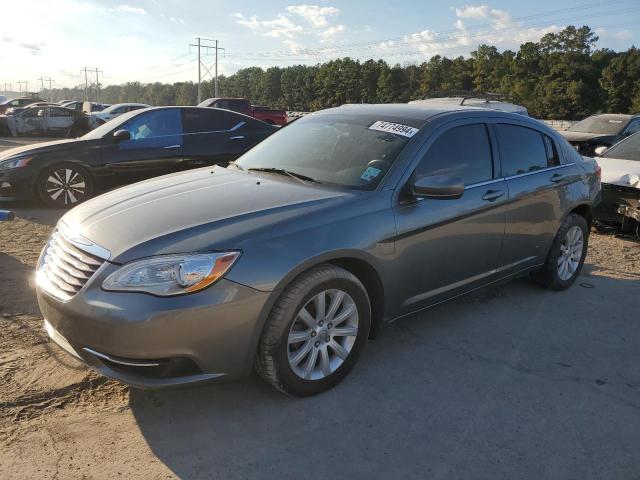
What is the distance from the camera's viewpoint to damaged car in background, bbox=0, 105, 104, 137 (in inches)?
936

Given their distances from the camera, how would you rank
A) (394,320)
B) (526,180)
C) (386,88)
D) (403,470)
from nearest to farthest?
(403,470) → (394,320) → (526,180) → (386,88)

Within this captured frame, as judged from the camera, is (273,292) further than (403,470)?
Yes

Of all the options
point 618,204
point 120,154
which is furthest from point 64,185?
point 618,204

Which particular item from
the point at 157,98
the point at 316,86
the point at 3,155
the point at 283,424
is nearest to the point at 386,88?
the point at 316,86

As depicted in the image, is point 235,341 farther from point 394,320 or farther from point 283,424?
point 394,320

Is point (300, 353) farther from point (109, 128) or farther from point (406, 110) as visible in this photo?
point (109, 128)

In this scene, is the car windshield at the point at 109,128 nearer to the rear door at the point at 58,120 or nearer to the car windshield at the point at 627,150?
the car windshield at the point at 627,150

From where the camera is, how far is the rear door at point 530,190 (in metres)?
4.33

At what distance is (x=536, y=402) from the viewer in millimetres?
3203

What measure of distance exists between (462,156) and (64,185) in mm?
6093

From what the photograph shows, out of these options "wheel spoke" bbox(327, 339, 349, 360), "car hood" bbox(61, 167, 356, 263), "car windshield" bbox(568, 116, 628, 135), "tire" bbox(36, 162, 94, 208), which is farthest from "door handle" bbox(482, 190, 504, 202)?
"car windshield" bbox(568, 116, 628, 135)

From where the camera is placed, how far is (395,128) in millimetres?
3836

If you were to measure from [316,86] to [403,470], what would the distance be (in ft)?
314

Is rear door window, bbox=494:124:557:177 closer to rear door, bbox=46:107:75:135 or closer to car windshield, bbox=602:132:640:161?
car windshield, bbox=602:132:640:161
